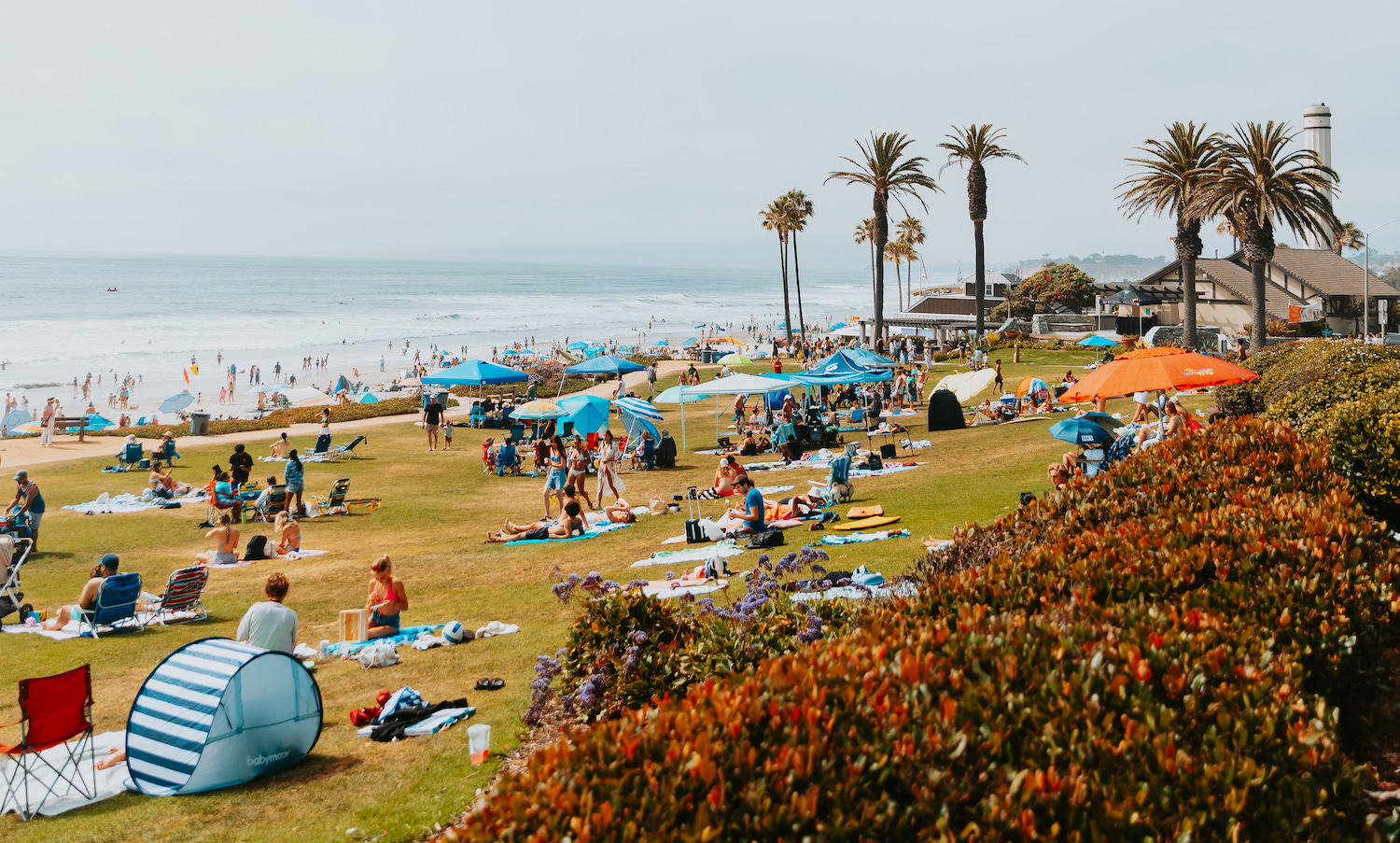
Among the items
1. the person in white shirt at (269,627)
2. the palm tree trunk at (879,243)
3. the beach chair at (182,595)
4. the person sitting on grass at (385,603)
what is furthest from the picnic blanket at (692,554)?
the palm tree trunk at (879,243)

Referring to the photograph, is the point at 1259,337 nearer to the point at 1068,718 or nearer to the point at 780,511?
the point at 780,511

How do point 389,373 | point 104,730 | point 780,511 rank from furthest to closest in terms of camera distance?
1. point 389,373
2. point 780,511
3. point 104,730

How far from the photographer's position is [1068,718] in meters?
3.87

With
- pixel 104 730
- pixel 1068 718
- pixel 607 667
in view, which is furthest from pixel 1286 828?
pixel 104 730

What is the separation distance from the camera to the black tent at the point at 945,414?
84.5 ft

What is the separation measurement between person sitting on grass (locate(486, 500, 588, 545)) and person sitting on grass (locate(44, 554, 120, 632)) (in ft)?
19.0

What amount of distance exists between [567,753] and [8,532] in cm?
1607

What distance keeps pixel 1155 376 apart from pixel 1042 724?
12.6 m

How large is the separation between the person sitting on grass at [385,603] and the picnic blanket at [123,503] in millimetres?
12005

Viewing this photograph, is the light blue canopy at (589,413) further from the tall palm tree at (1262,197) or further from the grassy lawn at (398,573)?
the tall palm tree at (1262,197)

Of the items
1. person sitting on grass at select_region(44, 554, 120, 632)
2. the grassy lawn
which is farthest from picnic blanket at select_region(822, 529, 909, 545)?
person sitting on grass at select_region(44, 554, 120, 632)

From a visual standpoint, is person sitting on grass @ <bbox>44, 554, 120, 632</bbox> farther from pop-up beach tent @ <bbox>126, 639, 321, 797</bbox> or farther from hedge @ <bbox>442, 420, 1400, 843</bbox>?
hedge @ <bbox>442, 420, 1400, 843</bbox>

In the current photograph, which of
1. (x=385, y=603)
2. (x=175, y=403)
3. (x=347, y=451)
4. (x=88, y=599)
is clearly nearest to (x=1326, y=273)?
(x=347, y=451)

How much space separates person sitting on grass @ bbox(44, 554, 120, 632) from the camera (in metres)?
11.1
